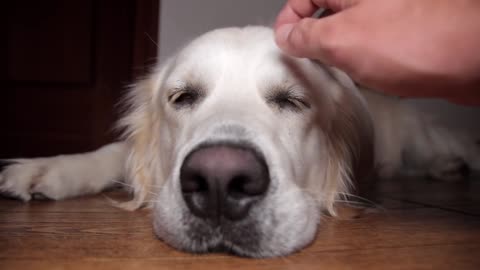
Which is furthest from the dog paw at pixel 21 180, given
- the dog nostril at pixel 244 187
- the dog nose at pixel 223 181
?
the dog nostril at pixel 244 187

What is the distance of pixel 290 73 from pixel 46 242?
872mm

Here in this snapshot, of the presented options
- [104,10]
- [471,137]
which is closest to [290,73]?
[471,137]

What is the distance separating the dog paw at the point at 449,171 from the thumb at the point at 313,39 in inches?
83.2

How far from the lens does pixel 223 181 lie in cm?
108

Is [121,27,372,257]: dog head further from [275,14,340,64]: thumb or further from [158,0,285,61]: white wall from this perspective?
[158,0,285,61]: white wall

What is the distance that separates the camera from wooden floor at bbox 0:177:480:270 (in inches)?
43.0

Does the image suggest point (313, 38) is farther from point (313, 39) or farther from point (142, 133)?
point (142, 133)

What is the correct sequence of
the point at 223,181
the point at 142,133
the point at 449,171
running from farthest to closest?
the point at 449,171
the point at 142,133
the point at 223,181

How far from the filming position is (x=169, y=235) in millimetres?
1240

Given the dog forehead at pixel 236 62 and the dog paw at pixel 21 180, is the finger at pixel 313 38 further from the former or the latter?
the dog paw at pixel 21 180

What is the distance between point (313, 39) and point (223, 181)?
379mm

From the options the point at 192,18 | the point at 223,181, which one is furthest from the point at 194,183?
the point at 192,18

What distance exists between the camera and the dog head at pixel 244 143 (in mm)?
1147

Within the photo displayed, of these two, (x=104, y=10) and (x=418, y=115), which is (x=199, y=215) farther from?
(x=104, y=10)
